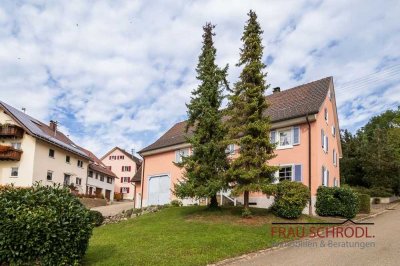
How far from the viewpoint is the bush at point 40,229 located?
310 inches

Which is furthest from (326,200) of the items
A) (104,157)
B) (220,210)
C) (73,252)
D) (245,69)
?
(104,157)

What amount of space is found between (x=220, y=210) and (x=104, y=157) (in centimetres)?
6155

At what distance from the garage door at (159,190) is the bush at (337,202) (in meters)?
14.3

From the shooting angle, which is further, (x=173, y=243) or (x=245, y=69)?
(x=245, y=69)

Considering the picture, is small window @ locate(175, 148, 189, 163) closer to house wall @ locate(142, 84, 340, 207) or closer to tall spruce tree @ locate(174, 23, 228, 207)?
house wall @ locate(142, 84, 340, 207)

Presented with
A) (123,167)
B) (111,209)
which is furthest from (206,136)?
(123,167)

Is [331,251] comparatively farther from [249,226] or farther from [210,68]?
[210,68]

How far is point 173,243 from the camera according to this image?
11.8 m

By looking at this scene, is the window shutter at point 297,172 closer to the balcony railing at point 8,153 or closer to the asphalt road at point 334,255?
the asphalt road at point 334,255

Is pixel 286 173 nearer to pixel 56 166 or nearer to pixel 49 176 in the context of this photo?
pixel 49 176

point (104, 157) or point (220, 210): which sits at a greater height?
point (104, 157)

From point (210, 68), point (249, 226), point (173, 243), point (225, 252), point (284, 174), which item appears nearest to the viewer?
point (225, 252)

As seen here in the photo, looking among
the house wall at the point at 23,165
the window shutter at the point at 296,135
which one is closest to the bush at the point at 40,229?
the window shutter at the point at 296,135

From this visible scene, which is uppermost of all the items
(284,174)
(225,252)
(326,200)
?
(284,174)
